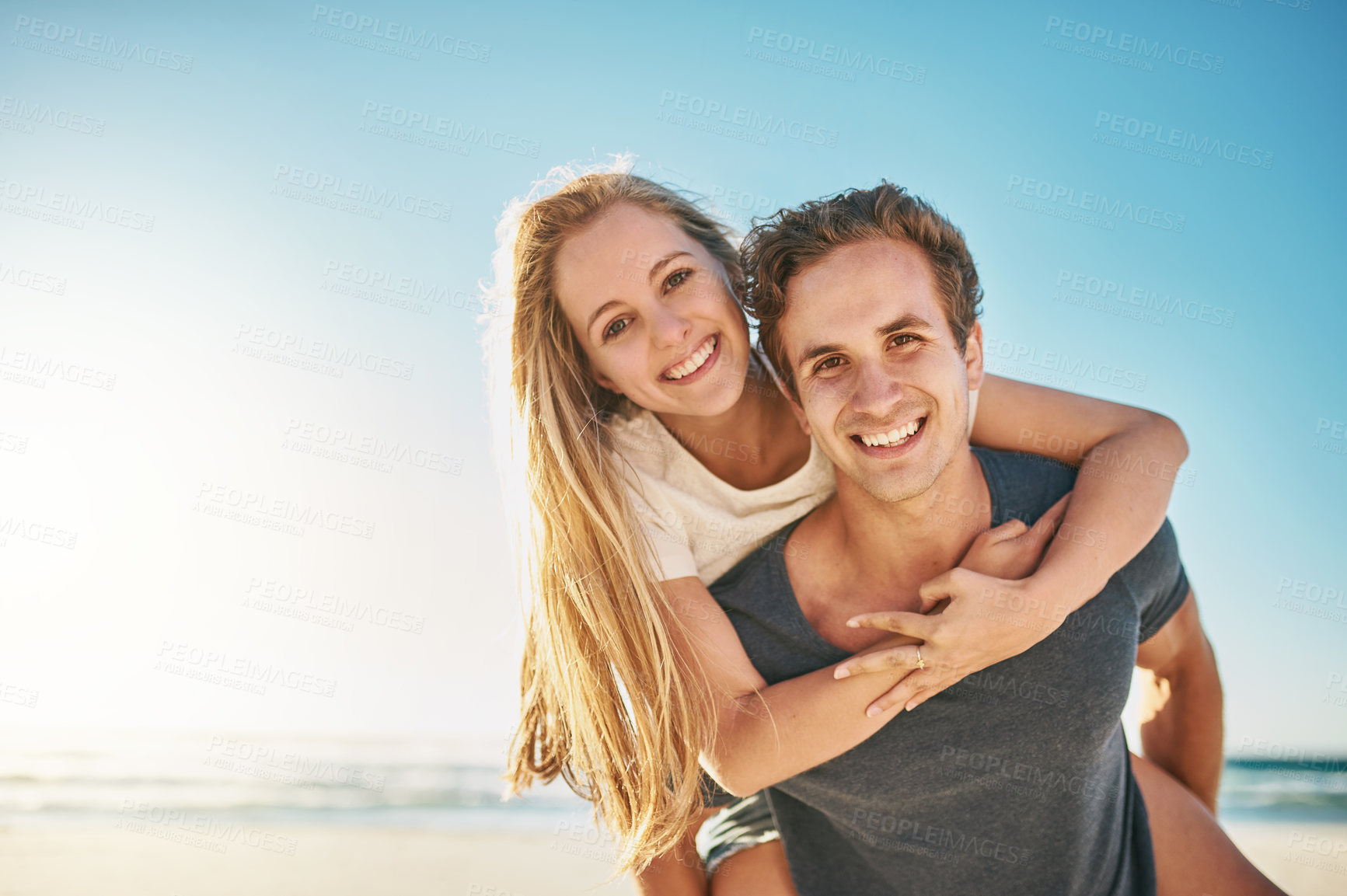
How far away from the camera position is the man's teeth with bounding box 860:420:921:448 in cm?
242

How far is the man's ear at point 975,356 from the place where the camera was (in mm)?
2711

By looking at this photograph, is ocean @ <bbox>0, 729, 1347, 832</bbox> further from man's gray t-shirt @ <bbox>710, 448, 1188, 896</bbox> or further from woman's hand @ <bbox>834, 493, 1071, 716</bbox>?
woman's hand @ <bbox>834, 493, 1071, 716</bbox>

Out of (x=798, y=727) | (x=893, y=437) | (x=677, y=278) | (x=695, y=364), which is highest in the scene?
(x=677, y=278)

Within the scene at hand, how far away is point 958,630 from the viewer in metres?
2.21

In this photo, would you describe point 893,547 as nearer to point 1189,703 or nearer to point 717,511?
point 717,511

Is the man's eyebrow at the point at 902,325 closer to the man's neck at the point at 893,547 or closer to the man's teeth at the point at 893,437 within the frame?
the man's teeth at the point at 893,437

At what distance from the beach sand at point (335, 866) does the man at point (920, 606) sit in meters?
3.42

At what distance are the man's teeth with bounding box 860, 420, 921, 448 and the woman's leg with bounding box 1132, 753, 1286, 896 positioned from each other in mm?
1515

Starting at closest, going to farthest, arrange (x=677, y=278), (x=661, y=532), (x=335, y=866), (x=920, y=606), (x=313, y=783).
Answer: (x=920, y=606) → (x=661, y=532) → (x=677, y=278) → (x=335, y=866) → (x=313, y=783)

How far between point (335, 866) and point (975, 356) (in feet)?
20.2

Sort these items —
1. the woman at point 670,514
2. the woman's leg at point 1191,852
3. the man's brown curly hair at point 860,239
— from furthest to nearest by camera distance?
1. the woman's leg at point 1191,852
2. the man's brown curly hair at point 860,239
3. the woman at point 670,514

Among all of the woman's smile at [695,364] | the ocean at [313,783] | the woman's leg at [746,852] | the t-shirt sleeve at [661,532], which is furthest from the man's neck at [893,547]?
the ocean at [313,783]

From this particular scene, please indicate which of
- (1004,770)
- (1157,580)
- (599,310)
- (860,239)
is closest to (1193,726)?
(1157,580)

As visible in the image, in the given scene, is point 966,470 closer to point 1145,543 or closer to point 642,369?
point 1145,543
